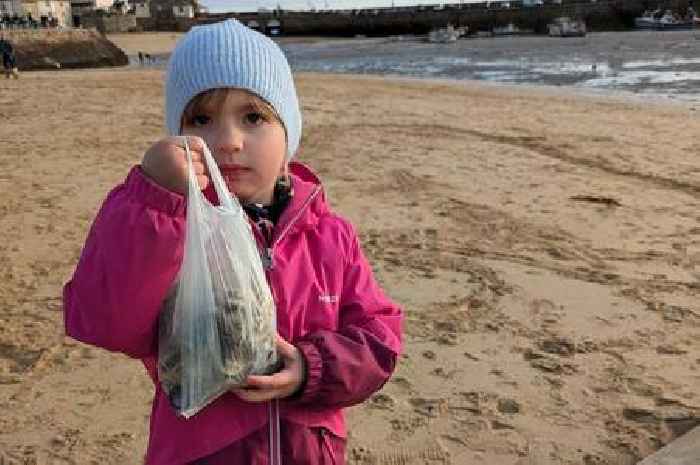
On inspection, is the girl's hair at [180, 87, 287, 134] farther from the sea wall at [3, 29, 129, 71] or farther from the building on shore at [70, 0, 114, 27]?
the building on shore at [70, 0, 114, 27]

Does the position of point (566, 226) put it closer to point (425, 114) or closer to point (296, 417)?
point (296, 417)

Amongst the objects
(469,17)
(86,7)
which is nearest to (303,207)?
(469,17)

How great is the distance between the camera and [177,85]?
5.65ft

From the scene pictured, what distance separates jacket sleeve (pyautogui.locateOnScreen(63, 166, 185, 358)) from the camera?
1428mm

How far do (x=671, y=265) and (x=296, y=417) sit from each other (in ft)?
14.8

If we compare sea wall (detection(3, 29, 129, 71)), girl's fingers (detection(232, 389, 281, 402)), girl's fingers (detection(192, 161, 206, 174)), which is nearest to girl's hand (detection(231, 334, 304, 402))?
girl's fingers (detection(232, 389, 281, 402))

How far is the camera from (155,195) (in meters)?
1.45

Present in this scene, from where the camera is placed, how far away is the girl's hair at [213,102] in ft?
5.56

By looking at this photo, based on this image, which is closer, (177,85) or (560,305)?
(177,85)

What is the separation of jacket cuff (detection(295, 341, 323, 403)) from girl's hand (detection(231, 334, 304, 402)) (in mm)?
14

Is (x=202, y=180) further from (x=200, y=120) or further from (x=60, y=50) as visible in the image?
(x=60, y=50)

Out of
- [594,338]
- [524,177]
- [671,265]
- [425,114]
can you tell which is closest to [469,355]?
[594,338]

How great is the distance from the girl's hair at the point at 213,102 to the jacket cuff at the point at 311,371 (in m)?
0.51

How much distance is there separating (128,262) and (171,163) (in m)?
0.19
